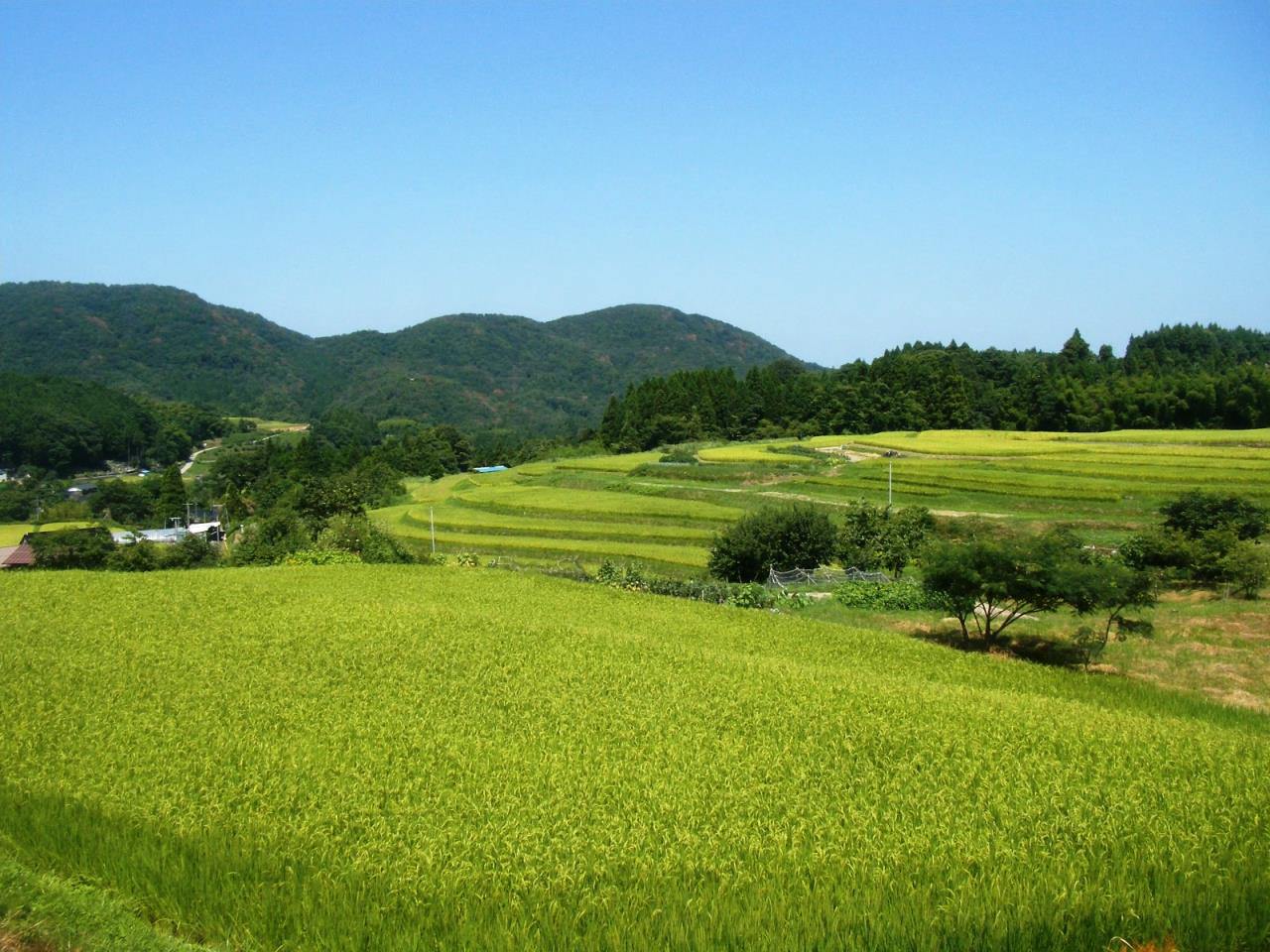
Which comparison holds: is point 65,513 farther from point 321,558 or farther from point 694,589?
point 694,589

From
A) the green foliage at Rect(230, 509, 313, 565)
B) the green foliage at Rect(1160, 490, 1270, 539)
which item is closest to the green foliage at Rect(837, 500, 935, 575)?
the green foliage at Rect(1160, 490, 1270, 539)

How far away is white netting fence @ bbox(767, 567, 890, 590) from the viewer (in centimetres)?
2822

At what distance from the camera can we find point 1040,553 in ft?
60.0

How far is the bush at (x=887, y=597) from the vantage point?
23.8 m

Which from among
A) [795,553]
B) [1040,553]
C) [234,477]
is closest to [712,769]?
[1040,553]

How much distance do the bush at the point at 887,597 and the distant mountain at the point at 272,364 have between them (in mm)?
117130

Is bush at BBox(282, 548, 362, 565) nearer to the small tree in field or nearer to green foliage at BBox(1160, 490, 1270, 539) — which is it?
the small tree in field

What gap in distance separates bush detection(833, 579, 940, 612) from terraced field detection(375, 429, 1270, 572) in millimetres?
8180

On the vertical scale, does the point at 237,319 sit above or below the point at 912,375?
above

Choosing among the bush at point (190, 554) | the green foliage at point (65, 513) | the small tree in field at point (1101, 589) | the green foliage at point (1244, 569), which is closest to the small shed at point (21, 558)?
the bush at point (190, 554)

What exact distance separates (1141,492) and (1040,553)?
20.1 metres

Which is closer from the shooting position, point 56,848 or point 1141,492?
point 56,848

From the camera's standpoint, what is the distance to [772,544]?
30.0 metres

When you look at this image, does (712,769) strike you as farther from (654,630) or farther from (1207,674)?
(1207,674)
